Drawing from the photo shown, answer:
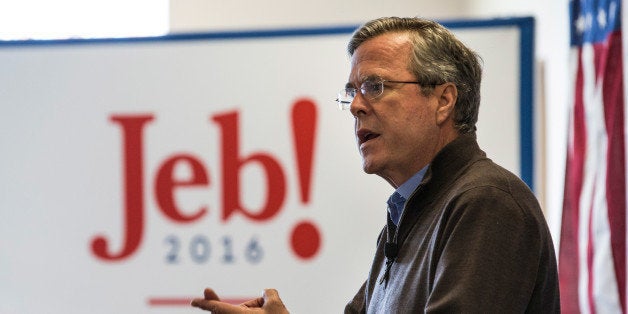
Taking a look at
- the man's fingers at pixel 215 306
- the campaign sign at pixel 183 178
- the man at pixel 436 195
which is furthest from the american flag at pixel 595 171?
the man's fingers at pixel 215 306

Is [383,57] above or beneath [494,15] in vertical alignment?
beneath

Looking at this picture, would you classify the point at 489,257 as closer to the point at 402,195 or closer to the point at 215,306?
the point at 402,195

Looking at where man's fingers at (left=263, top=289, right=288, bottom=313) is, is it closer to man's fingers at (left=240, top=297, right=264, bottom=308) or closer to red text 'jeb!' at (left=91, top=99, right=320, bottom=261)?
man's fingers at (left=240, top=297, right=264, bottom=308)

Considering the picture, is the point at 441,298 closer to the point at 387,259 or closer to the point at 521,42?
the point at 387,259

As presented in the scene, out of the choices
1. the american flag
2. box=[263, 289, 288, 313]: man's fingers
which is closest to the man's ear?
box=[263, 289, 288, 313]: man's fingers

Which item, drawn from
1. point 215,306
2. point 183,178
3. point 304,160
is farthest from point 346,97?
point 183,178

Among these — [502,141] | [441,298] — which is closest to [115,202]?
[502,141]

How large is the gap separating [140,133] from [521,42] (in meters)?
1.08

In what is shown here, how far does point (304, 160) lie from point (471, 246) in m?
1.56

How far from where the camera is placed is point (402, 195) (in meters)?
1.47

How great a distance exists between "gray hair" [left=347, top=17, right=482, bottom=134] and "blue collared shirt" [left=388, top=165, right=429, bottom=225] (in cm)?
9

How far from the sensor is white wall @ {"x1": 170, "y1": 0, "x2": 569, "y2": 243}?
2.73 meters

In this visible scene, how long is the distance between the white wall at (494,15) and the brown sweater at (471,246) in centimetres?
137

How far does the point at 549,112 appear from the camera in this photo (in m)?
2.88
